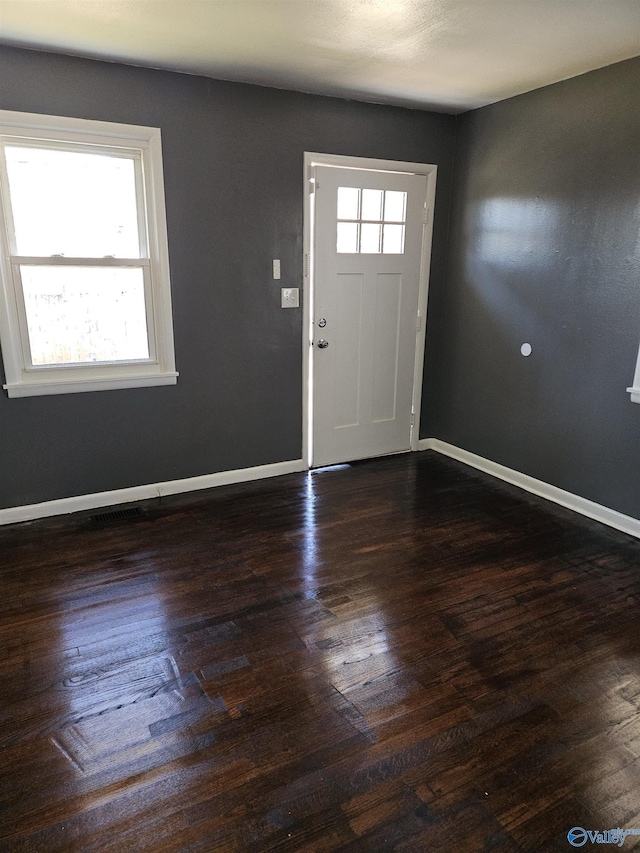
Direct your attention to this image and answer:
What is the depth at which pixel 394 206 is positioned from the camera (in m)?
3.93

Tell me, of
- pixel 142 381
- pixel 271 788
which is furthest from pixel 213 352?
pixel 271 788

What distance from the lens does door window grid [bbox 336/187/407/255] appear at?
148 inches

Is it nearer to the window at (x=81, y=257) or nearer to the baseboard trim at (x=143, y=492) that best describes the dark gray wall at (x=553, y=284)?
the baseboard trim at (x=143, y=492)

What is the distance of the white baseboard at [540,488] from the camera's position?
315 centimetres

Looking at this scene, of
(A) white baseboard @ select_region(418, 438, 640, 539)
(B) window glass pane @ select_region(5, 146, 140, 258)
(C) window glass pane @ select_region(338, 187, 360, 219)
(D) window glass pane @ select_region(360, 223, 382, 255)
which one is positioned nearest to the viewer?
(B) window glass pane @ select_region(5, 146, 140, 258)

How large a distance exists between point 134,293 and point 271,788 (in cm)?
270

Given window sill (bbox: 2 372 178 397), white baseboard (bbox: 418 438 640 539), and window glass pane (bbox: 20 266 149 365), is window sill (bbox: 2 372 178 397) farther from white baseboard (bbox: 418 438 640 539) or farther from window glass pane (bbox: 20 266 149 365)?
white baseboard (bbox: 418 438 640 539)

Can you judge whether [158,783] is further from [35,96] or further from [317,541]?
[35,96]

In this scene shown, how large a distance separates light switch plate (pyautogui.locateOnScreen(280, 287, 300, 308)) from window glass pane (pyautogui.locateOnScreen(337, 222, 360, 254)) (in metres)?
0.45

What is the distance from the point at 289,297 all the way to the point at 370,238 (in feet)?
2.55

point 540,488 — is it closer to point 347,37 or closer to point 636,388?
point 636,388

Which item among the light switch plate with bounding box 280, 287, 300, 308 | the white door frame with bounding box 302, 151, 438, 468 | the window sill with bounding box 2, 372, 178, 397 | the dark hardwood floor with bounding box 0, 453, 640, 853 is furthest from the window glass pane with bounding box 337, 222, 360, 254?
the dark hardwood floor with bounding box 0, 453, 640, 853

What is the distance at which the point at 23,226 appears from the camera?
291 cm

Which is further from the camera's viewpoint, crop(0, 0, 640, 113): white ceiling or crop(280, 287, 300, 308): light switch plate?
crop(280, 287, 300, 308): light switch plate
